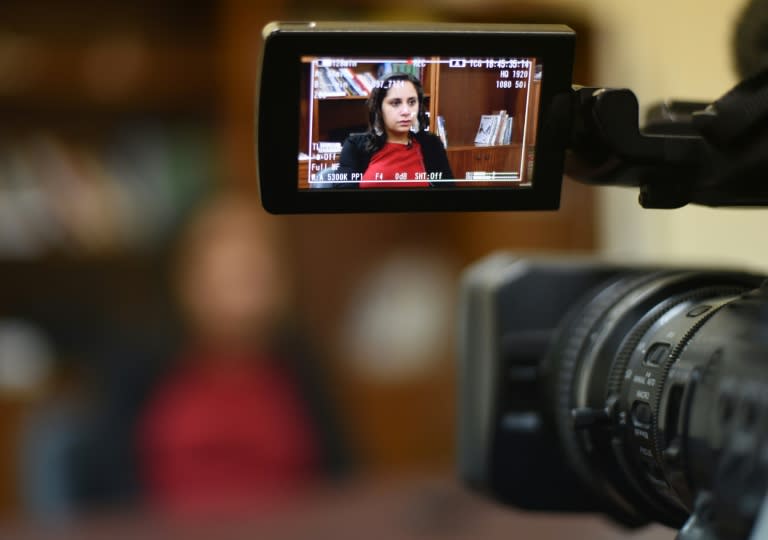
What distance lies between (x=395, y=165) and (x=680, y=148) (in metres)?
0.16

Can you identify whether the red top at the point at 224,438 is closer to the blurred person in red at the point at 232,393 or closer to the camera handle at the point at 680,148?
the blurred person in red at the point at 232,393

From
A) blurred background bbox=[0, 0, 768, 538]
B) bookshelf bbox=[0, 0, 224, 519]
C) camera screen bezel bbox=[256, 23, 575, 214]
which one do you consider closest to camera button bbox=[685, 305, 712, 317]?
camera screen bezel bbox=[256, 23, 575, 214]

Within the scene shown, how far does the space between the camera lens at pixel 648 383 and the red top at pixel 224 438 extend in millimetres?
1503

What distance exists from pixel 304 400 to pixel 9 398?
2.21 feet

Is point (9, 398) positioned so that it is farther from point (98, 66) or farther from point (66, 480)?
point (98, 66)

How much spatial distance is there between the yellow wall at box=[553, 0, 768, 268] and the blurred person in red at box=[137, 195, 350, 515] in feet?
2.59

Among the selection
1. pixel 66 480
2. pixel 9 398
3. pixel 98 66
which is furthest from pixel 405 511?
pixel 98 66

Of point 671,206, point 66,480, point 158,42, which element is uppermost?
point 158,42

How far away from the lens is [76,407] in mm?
2256

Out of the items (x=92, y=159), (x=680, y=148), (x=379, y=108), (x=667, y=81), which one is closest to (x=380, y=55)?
(x=379, y=108)

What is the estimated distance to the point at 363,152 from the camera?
0.54m

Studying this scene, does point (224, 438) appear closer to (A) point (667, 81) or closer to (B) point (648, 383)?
(A) point (667, 81)

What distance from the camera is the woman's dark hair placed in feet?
1.73

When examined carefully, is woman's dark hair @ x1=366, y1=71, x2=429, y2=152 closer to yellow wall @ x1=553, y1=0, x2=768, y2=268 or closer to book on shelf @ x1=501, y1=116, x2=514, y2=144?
book on shelf @ x1=501, y1=116, x2=514, y2=144
